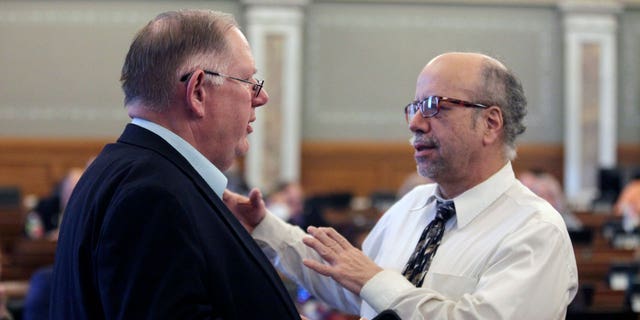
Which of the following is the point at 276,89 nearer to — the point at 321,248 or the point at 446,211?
the point at 446,211

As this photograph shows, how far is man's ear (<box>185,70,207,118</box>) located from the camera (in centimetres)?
197

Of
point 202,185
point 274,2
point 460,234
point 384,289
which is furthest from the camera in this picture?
point 274,2

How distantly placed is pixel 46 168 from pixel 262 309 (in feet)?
39.7

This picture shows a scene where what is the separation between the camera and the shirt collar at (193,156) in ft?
6.44

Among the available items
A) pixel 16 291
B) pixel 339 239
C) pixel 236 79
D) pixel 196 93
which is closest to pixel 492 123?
pixel 339 239

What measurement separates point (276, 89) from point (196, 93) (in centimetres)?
1141

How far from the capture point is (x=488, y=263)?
2373 mm

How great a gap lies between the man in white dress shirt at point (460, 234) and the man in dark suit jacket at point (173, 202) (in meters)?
0.41

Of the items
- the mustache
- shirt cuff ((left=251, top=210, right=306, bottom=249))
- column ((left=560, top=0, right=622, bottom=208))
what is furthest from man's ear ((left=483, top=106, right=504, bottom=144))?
column ((left=560, top=0, right=622, bottom=208))

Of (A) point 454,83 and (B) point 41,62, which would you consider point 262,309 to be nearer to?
(A) point 454,83

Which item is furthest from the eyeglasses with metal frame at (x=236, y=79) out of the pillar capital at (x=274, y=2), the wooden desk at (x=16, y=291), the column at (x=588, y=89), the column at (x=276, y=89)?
the column at (x=588, y=89)

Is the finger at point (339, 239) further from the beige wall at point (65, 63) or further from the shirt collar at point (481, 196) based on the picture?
the beige wall at point (65, 63)

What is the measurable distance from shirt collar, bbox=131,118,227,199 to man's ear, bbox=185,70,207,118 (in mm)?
68

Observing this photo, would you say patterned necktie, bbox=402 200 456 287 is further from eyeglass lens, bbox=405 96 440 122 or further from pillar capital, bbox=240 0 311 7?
pillar capital, bbox=240 0 311 7
